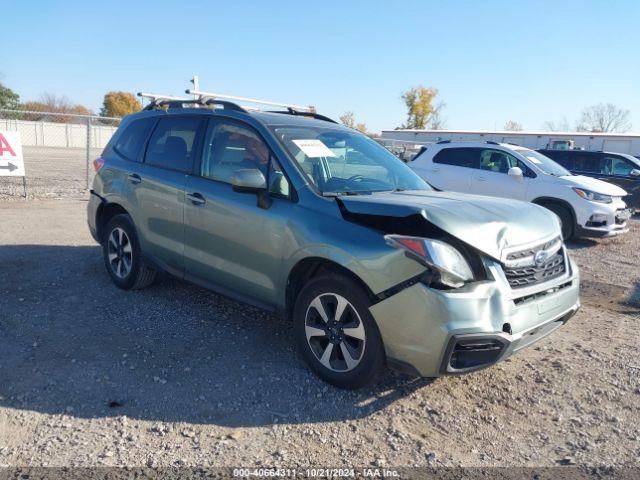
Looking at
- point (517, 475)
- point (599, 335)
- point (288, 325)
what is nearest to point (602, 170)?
point (599, 335)

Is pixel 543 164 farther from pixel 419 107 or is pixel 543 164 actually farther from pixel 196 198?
pixel 419 107

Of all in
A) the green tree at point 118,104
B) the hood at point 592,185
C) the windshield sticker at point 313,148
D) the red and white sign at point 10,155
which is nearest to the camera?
the windshield sticker at point 313,148

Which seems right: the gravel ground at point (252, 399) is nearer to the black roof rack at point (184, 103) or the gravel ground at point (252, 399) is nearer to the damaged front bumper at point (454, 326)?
the damaged front bumper at point (454, 326)

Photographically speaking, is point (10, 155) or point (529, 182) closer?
point (529, 182)

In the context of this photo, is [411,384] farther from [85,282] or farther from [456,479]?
[85,282]

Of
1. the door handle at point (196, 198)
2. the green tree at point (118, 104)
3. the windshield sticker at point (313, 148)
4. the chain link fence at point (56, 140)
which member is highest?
the green tree at point (118, 104)

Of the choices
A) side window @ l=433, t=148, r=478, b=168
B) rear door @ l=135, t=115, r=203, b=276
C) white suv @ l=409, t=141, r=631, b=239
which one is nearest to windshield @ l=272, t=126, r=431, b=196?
rear door @ l=135, t=115, r=203, b=276

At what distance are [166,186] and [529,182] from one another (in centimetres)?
738

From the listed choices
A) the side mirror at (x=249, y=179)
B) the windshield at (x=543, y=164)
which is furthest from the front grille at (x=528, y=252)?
the windshield at (x=543, y=164)

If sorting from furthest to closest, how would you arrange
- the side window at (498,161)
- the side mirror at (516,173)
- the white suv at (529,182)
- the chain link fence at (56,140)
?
the chain link fence at (56,140)
the side window at (498,161)
the side mirror at (516,173)
the white suv at (529,182)

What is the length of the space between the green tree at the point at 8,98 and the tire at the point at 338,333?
200 feet

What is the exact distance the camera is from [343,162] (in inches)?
164

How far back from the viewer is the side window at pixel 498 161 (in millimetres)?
9984

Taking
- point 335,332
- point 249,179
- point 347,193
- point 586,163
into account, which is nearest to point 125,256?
point 249,179
